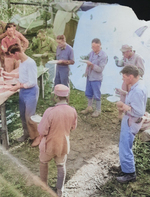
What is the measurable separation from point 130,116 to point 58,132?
75 cm

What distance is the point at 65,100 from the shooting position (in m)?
2.72

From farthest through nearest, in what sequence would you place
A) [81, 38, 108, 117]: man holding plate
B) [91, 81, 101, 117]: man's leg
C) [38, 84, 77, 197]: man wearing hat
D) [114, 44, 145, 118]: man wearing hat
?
[91, 81, 101, 117]: man's leg
[81, 38, 108, 117]: man holding plate
[114, 44, 145, 118]: man wearing hat
[38, 84, 77, 197]: man wearing hat

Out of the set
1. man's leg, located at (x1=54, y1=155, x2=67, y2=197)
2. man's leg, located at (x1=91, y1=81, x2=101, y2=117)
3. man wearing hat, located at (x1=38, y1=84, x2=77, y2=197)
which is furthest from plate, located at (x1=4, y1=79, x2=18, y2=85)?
man's leg, located at (x1=54, y1=155, x2=67, y2=197)

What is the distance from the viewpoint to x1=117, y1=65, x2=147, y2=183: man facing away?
2.72m

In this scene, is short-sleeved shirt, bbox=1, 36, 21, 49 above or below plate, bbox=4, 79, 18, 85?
above

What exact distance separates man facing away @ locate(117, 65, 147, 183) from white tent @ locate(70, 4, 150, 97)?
0.12 meters

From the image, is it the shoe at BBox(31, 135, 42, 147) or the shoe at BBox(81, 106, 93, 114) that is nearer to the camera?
the shoe at BBox(31, 135, 42, 147)

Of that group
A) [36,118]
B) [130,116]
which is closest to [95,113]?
[130,116]

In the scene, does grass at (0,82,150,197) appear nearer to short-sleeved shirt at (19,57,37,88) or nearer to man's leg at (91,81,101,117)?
man's leg at (91,81,101,117)

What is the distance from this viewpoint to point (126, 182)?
2.90 m

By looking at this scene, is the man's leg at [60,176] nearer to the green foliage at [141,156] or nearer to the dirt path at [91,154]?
the dirt path at [91,154]

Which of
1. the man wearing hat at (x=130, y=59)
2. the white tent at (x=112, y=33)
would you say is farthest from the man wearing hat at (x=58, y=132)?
the man wearing hat at (x=130, y=59)

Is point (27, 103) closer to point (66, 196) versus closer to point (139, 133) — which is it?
point (66, 196)

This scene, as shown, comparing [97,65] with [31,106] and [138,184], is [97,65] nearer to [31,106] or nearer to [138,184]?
[31,106]
